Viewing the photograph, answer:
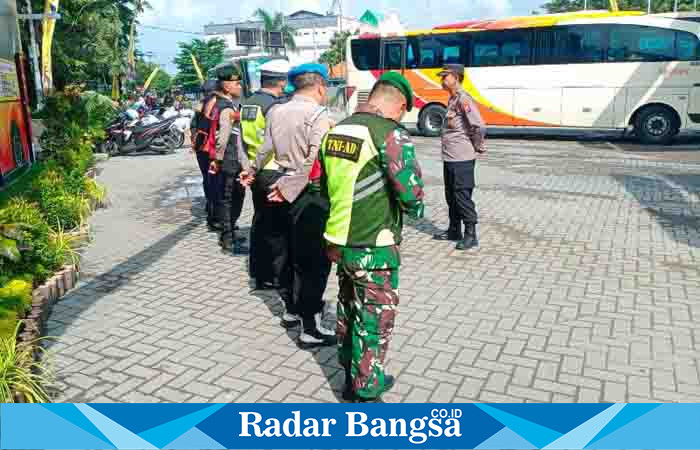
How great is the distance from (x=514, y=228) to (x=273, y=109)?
12.9 ft

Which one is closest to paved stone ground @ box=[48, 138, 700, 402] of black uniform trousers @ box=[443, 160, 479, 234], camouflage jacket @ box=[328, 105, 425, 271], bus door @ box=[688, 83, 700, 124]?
black uniform trousers @ box=[443, 160, 479, 234]

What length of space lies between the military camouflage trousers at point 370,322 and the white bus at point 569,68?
14.5 m

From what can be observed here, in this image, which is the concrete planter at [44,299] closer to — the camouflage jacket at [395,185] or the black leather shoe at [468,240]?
the camouflage jacket at [395,185]

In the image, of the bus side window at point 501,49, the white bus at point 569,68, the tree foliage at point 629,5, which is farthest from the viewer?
the tree foliage at point 629,5

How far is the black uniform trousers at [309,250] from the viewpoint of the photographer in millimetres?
3842

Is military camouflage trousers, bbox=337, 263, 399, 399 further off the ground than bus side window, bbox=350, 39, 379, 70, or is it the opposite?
bus side window, bbox=350, 39, 379, 70

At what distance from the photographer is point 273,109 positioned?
161 inches

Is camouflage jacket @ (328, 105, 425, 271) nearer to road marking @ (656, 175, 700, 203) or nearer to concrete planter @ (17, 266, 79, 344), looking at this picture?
concrete planter @ (17, 266, 79, 344)

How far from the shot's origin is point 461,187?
6.08 meters

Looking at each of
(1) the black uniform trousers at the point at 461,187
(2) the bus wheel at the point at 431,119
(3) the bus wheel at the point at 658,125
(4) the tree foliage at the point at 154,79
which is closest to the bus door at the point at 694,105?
(3) the bus wheel at the point at 658,125

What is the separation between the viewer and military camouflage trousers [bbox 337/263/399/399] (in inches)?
119

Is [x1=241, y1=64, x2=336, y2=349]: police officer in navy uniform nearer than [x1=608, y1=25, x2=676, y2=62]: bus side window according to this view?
Yes

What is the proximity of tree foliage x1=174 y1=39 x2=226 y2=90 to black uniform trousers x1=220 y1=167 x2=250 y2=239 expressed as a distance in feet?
186

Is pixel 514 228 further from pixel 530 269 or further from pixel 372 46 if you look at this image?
pixel 372 46
